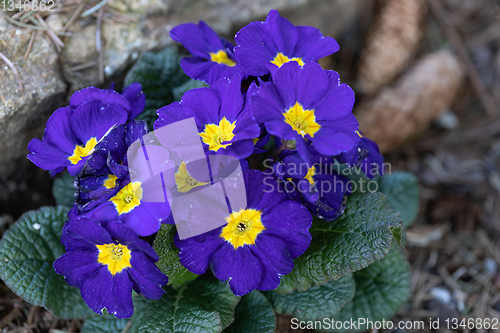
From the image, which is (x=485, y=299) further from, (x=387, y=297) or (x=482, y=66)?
(x=482, y=66)

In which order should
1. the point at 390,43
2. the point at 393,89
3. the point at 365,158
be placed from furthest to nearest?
the point at 390,43 < the point at 393,89 < the point at 365,158

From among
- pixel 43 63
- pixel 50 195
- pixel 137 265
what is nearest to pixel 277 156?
pixel 137 265

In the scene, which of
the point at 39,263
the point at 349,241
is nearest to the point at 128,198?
the point at 39,263

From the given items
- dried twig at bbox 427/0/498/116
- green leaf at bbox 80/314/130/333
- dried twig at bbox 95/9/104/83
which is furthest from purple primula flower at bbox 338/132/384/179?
dried twig at bbox 427/0/498/116

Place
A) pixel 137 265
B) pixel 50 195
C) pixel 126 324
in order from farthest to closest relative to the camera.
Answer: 1. pixel 50 195
2. pixel 126 324
3. pixel 137 265

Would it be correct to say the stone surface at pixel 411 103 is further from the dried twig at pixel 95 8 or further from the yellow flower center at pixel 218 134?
the dried twig at pixel 95 8

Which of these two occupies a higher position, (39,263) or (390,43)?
(390,43)

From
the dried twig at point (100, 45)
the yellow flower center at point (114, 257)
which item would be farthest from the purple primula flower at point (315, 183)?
the dried twig at point (100, 45)

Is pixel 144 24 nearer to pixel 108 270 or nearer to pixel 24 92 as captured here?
pixel 24 92
